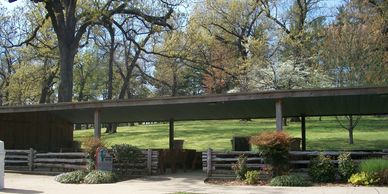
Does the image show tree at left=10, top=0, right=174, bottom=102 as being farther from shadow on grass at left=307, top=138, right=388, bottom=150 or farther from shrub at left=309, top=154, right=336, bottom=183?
shrub at left=309, top=154, right=336, bottom=183

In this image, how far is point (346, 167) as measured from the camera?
15219 millimetres

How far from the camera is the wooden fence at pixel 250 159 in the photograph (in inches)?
635

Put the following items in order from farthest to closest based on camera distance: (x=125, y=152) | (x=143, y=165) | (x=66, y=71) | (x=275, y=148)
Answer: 1. (x=66, y=71)
2. (x=143, y=165)
3. (x=125, y=152)
4. (x=275, y=148)

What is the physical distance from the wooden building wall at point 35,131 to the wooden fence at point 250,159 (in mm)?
11088

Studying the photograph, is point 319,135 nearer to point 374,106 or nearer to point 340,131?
point 340,131

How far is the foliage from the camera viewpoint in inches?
742

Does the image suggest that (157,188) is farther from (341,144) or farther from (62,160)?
(341,144)

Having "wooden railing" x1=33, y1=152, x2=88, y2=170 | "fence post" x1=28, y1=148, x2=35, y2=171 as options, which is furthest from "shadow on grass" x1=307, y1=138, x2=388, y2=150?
"fence post" x1=28, y1=148, x2=35, y2=171

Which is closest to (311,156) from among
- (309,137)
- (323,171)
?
(323,171)

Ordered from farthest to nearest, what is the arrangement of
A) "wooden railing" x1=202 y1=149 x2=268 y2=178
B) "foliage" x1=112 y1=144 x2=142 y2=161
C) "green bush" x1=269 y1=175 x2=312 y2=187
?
1. "foliage" x1=112 y1=144 x2=142 y2=161
2. "wooden railing" x1=202 y1=149 x2=268 y2=178
3. "green bush" x1=269 y1=175 x2=312 y2=187

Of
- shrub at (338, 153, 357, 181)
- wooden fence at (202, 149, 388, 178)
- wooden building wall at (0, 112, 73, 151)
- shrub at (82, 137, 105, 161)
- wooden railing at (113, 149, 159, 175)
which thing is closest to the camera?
shrub at (338, 153, 357, 181)

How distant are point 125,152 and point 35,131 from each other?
8650 mm

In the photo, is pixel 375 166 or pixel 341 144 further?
pixel 341 144

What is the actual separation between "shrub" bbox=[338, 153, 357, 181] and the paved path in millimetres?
1252
